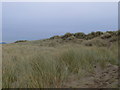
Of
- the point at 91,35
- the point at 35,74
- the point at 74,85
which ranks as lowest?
the point at 74,85

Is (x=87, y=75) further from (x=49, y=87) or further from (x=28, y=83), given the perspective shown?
(x=28, y=83)

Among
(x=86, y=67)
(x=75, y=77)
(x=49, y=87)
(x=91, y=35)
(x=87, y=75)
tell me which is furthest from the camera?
(x=91, y=35)

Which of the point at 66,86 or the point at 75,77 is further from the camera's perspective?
the point at 75,77

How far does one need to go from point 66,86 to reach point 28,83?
730 mm

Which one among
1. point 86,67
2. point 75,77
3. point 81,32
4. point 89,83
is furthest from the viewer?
point 81,32

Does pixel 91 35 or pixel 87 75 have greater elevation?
pixel 91 35

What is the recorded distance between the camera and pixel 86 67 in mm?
3555

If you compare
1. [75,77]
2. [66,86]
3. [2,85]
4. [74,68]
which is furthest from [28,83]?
[74,68]

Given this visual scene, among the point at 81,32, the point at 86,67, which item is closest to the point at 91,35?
the point at 81,32

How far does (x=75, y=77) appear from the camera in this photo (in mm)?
2986

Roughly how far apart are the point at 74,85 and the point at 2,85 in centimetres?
141

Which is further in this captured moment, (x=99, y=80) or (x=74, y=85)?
(x=99, y=80)

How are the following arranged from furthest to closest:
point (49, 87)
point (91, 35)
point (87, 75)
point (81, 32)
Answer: point (81, 32)
point (91, 35)
point (87, 75)
point (49, 87)

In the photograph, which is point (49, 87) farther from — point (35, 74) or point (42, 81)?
point (35, 74)
